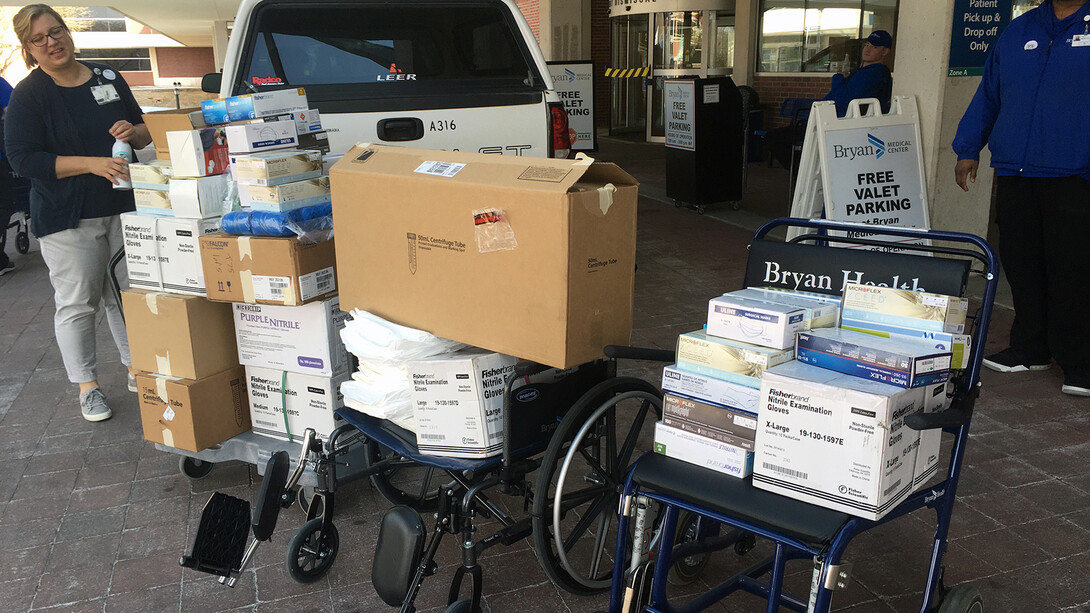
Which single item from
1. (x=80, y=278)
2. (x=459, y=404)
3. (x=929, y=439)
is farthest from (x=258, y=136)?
(x=929, y=439)

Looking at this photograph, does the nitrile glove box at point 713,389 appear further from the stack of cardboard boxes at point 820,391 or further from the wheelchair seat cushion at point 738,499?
the wheelchair seat cushion at point 738,499

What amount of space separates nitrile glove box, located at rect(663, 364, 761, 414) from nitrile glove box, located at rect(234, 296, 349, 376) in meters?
1.43

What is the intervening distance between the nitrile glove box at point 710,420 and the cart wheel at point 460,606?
795mm

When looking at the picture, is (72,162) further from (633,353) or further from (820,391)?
(820,391)

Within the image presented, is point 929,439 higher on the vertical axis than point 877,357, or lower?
lower

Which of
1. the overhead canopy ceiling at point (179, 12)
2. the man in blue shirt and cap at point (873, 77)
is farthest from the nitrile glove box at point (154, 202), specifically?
the overhead canopy ceiling at point (179, 12)

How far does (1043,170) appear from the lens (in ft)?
13.9

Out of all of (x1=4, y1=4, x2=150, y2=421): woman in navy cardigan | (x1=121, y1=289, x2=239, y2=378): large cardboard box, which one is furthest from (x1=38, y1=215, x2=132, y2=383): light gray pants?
(x1=121, y1=289, x2=239, y2=378): large cardboard box

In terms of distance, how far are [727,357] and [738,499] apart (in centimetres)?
35

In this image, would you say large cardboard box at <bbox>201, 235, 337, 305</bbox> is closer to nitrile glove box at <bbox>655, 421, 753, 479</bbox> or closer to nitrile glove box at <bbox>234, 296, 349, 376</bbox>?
nitrile glove box at <bbox>234, 296, 349, 376</bbox>

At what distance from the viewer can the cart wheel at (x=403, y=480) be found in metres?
2.97

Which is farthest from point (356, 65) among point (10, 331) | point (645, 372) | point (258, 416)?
point (10, 331)

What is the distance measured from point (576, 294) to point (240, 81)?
2.50 meters

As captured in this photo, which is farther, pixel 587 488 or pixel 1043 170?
pixel 1043 170
